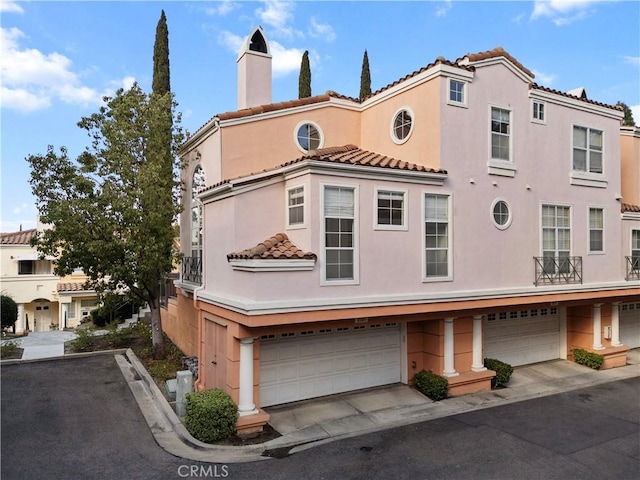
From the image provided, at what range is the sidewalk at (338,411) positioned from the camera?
353 inches

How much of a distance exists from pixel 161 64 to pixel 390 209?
13897 millimetres

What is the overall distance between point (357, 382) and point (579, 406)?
595 centimetres

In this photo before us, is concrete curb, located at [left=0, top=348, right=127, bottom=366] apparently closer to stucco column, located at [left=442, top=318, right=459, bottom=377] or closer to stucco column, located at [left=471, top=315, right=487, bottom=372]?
stucco column, located at [left=442, top=318, right=459, bottom=377]

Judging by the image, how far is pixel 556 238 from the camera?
45.0 ft

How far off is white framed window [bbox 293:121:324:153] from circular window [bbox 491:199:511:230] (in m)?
5.45

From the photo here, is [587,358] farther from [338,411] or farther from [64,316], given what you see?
[64,316]

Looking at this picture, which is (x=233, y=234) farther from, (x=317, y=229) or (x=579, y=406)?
(x=579, y=406)

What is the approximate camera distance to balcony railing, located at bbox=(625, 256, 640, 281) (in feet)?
51.3

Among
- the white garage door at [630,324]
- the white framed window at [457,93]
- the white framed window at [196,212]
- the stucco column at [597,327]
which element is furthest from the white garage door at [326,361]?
the white garage door at [630,324]

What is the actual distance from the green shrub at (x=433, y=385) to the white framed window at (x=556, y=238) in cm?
480

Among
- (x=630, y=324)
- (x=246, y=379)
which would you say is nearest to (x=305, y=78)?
(x=246, y=379)

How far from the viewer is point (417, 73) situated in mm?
12047

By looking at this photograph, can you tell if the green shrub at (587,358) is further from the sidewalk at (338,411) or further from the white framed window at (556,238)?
the white framed window at (556,238)

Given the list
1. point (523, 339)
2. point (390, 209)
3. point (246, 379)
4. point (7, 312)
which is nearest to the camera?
point (246, 379)
